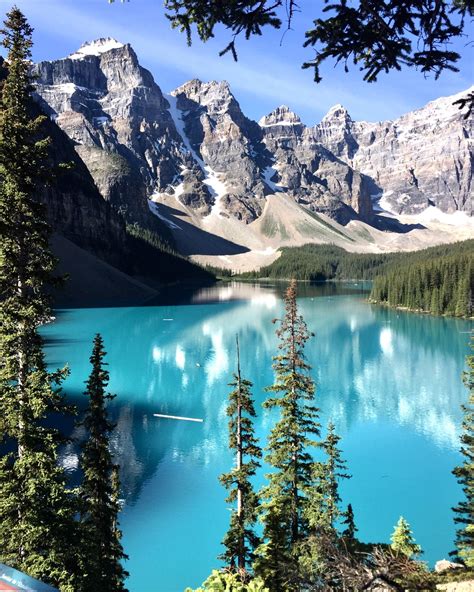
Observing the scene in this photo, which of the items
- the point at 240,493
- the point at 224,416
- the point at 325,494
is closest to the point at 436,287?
the point at 224,416

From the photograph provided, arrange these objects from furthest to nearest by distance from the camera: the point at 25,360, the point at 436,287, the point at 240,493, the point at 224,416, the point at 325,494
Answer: the point at 436,287
the point at 224,416
the point at 325,494
the point at 240,493
the point at 25,360

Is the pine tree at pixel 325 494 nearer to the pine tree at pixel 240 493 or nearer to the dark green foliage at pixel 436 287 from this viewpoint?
the pine tree at pixel 240 493

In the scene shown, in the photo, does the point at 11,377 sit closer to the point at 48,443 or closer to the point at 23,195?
the point at 48,443

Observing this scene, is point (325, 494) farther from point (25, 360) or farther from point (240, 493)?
point (25, 360)

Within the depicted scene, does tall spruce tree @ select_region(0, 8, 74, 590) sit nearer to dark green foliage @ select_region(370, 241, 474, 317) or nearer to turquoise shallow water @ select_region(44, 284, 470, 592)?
turquoise shallow water @ select_region(44, 284, 470, 592)

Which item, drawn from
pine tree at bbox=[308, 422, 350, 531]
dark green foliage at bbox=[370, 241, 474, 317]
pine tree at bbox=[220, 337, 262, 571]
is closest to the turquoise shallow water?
pine tree at bbox=[308, 422, 350, 531]
